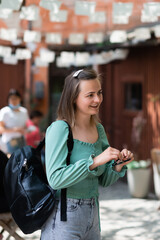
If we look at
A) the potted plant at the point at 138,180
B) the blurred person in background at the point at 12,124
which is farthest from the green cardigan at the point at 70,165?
the potted plant at the point at 138,180

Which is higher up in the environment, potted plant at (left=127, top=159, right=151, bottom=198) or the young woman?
the young woman

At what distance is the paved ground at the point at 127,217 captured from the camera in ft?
16.8

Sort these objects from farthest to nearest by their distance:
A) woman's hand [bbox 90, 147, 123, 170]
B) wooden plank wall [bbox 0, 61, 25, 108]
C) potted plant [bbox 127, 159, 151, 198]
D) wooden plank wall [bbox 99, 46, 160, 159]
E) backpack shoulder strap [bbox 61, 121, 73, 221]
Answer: wooden plank wall [bbox 0, 61, 25, 108] → wooden plank wall [bbox 99, 46, 160, 159] → potted plant [bbox 127, 159, 151, 198] → backpack shoulder strap [bbox 61, 121, 73, 221] → woman's hand [bbox 90, 147, 123, 170]

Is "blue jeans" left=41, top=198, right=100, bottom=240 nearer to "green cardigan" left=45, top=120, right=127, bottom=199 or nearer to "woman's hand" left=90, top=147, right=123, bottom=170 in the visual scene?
"green cardigan" left=45, top=120, right=127, bottom=199

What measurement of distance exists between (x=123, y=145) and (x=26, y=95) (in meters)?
3.22

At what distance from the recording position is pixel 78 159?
2129 mm

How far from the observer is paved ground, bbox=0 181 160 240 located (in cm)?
513

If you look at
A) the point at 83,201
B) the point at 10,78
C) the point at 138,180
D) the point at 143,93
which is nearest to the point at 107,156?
the point at 83,201

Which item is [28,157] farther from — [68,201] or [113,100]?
[113,100]

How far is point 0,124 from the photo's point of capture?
626 centimetres

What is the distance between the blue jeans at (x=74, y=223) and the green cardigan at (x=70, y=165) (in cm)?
5

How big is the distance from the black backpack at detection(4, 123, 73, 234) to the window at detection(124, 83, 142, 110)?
23.2 feet

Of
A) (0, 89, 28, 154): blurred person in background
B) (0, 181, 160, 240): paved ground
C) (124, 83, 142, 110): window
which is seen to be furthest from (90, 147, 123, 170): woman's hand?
(124, 83, 142, 110): window

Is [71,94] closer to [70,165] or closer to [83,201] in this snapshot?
[70,165]
